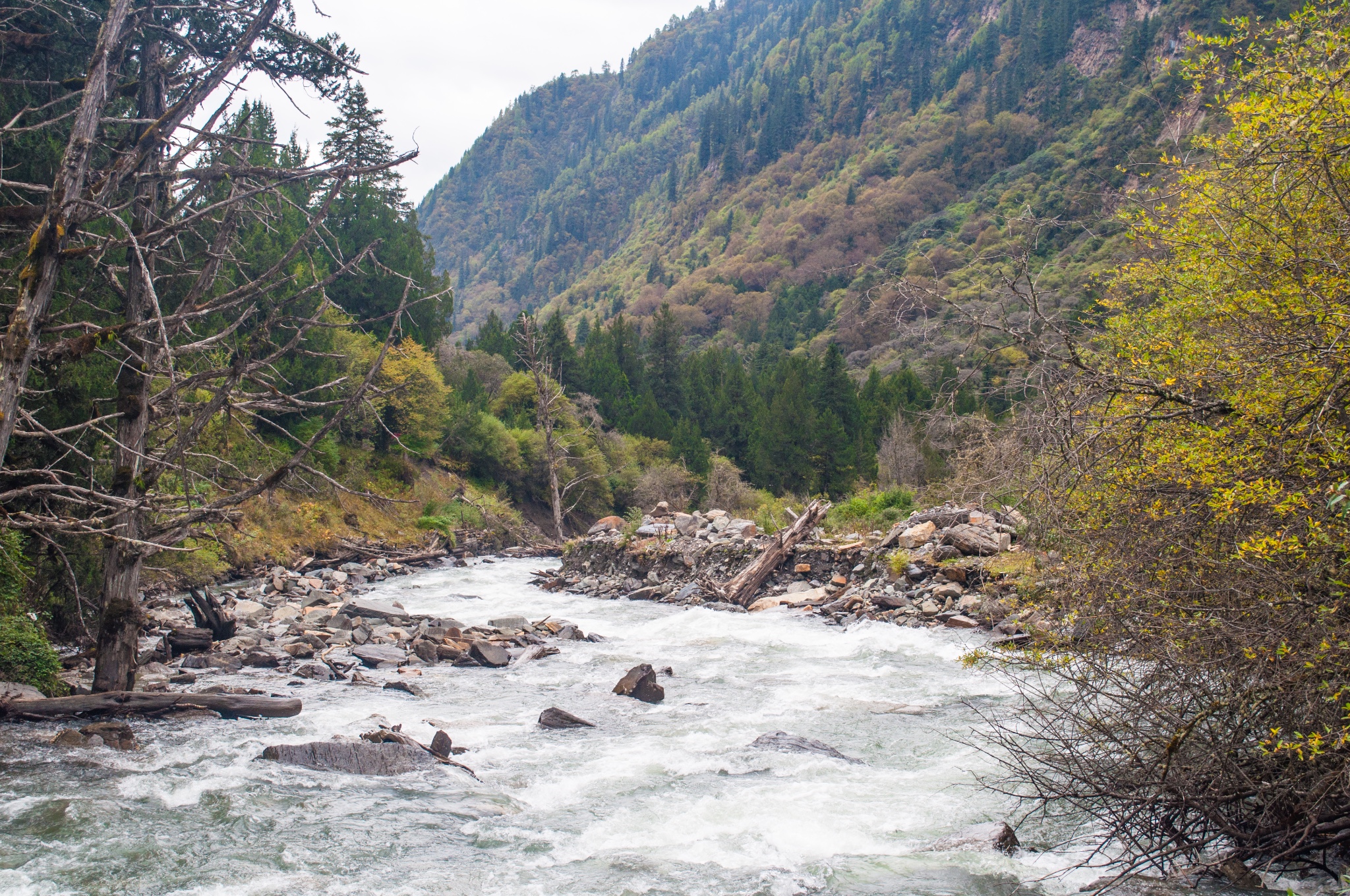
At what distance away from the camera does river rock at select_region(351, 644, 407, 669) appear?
12.5 m

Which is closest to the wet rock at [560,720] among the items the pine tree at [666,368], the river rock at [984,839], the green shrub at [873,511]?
the river rock at [984,839]

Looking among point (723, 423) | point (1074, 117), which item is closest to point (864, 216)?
point (1074, 117)

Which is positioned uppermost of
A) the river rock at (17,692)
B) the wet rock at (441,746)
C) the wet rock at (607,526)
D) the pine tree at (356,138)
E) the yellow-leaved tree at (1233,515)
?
the pine tree at (356,138)

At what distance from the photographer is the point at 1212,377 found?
4621mm

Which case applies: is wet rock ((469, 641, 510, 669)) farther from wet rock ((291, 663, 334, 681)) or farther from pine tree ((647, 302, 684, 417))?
pine tree ((647, 302, 684, 417))

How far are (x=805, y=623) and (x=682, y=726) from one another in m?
Answer: 7.08

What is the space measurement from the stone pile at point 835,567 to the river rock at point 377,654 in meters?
7.75

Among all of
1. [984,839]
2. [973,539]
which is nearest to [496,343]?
[973,539]

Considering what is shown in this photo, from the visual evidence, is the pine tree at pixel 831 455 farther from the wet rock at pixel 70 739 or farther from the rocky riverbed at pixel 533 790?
the wet rock at pixel 70 739

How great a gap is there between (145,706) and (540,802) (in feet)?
14.2

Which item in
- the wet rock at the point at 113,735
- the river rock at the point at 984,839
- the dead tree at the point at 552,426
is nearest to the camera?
the river rock at the point at 984,839

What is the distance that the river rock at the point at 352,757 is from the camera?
7.67 meters

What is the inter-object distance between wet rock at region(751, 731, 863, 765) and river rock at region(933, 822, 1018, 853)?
182cm

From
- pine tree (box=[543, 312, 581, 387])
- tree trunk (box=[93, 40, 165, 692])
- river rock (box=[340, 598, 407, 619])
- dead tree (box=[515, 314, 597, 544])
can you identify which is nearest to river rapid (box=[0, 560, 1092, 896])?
tree trunk (box=[93, 40, 165, 692])
